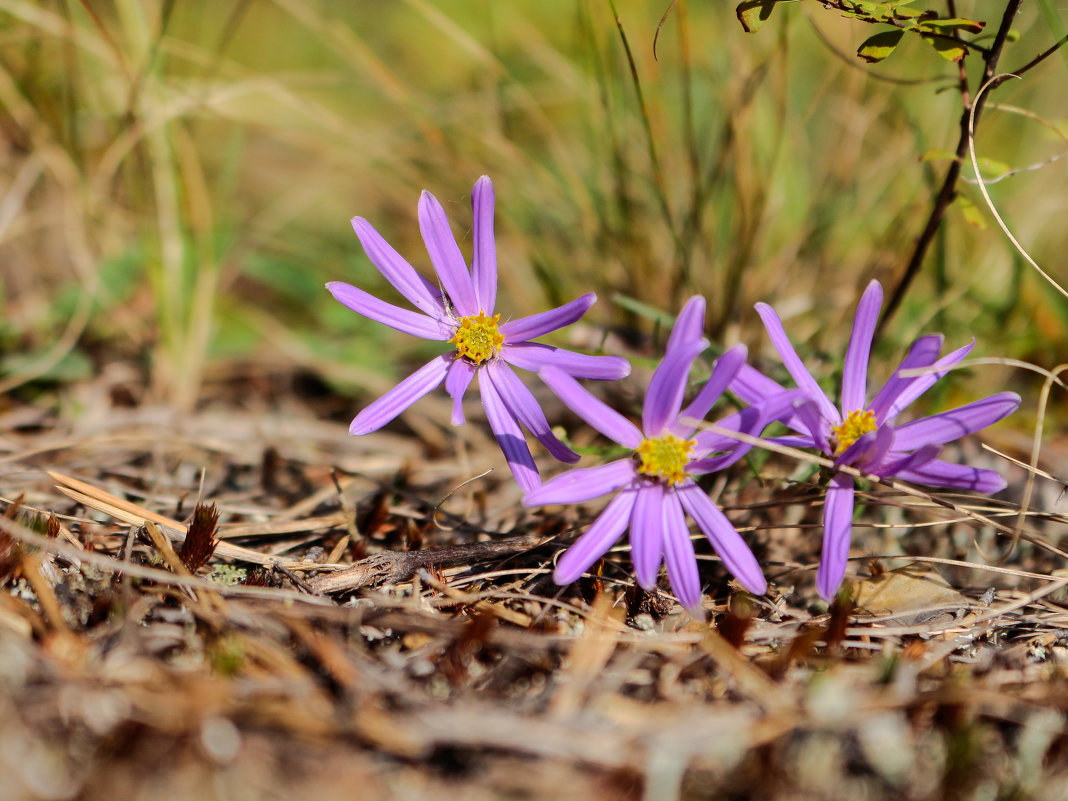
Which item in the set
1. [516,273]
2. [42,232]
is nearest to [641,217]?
[516,273]

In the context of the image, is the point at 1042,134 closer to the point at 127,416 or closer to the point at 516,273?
the point at 516,273

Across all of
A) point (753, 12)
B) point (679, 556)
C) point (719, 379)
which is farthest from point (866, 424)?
point (753, 12)

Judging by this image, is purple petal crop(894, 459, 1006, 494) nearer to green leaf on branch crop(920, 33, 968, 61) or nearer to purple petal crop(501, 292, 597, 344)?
purple petal crop(501, 292, 597, 344)

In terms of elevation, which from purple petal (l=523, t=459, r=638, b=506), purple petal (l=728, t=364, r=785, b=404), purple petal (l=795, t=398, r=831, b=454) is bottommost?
purple petal (l=523, t=459, r=638, b=506)

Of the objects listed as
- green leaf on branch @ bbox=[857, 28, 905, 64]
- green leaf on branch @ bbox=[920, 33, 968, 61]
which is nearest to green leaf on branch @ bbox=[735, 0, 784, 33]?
green leaf on branch @ bbox=[857, 28, 905, 64]

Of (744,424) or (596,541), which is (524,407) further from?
(744,424)

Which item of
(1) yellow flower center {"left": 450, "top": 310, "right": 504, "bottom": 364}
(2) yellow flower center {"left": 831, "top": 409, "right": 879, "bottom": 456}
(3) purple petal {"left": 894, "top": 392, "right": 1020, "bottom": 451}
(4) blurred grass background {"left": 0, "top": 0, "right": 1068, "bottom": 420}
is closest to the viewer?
(3) purple petal {"left": 894, "top": 392, "right": 1020, "bottom": 451}

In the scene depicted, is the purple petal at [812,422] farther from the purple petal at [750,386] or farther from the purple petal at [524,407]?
the purple petal at [524,407]
